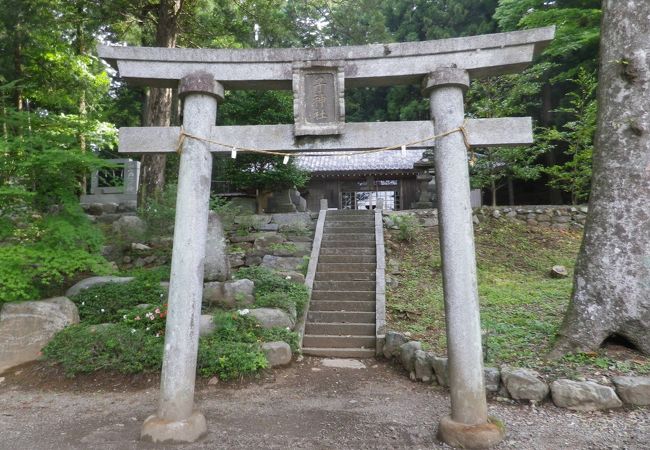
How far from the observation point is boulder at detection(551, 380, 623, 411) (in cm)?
448

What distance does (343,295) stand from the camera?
8.84 m

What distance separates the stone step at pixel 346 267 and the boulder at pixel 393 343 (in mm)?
3031

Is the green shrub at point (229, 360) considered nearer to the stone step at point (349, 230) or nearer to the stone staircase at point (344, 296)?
the stone staircase at point (344, 296)

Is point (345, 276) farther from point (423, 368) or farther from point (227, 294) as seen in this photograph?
point (423, 368)

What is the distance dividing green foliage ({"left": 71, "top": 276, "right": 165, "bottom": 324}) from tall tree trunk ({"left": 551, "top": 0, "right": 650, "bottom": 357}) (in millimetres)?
6384

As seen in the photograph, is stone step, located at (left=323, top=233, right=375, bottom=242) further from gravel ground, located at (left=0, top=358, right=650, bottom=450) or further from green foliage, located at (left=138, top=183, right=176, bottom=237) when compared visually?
gravel ground, located at (left=0, top=358, right=650, bottom=450)

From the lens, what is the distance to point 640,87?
5316mm

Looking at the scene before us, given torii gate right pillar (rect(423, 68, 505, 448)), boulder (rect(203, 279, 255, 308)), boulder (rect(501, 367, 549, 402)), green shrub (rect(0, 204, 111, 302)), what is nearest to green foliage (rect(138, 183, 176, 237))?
green shrub (rect(0, 204, 111, 302))

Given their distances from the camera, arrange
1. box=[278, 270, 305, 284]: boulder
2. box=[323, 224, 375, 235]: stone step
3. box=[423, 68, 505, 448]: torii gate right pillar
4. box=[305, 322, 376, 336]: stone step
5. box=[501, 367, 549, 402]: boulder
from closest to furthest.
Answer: box=[423, 68, 505, 448]: torii gate right pillar, box=[501, 367, 549, 402]: boulder, box=[305, 322, 376, 336]: stone step, box=[278, 270, 305, 284]: boulder, box=[323, 224, 375, 235]: stone step

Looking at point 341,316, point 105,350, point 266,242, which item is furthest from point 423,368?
point 266,242

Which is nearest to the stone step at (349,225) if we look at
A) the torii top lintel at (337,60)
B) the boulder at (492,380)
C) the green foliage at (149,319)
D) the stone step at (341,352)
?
the stone step at (341,352)

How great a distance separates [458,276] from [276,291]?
4.57 m

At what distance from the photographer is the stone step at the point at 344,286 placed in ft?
29.9

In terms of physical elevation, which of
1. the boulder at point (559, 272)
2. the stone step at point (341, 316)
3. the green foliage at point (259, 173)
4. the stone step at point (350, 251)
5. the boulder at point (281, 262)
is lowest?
the stone step at point (341, 316)
